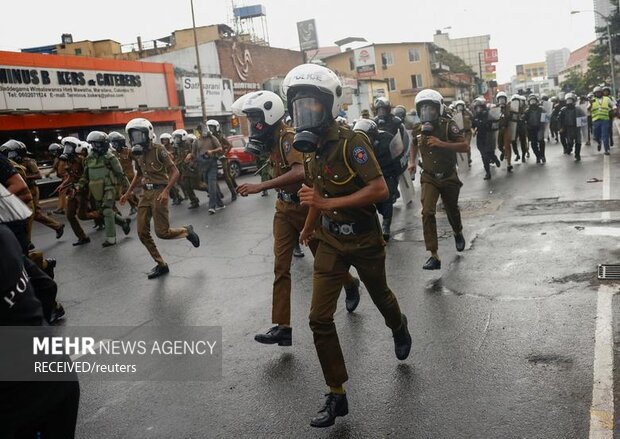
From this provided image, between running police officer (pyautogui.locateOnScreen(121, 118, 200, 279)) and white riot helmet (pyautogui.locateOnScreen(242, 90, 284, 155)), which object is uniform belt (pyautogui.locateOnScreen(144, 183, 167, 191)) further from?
white riot helmet (pyautogui.locateOnScreen(242, 90, 284, 155))

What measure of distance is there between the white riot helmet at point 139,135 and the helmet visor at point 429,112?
3448 mm

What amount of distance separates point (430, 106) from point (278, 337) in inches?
133

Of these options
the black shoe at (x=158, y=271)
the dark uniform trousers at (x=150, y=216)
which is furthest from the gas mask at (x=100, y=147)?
the black shoe at (x=158, y=271)

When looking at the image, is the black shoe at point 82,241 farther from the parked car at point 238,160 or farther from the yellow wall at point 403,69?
the yellow wall at point 403,69

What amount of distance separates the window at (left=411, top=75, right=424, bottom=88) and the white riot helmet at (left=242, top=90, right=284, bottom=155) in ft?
201

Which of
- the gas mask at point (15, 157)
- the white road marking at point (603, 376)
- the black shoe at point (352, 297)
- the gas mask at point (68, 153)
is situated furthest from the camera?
the gas mask at point (68, 153)

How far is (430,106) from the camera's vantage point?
21.5 feet

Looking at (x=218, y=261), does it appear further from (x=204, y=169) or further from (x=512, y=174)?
(x=512, y=174)

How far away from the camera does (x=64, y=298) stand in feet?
23.0

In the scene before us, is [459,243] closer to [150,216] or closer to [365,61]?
[150,216]

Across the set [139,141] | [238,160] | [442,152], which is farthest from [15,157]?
[238,160]

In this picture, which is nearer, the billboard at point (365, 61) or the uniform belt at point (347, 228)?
the uniform belt at point (347, 228)

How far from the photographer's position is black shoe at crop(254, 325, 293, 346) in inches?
180

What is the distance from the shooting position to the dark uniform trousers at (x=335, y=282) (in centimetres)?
346
